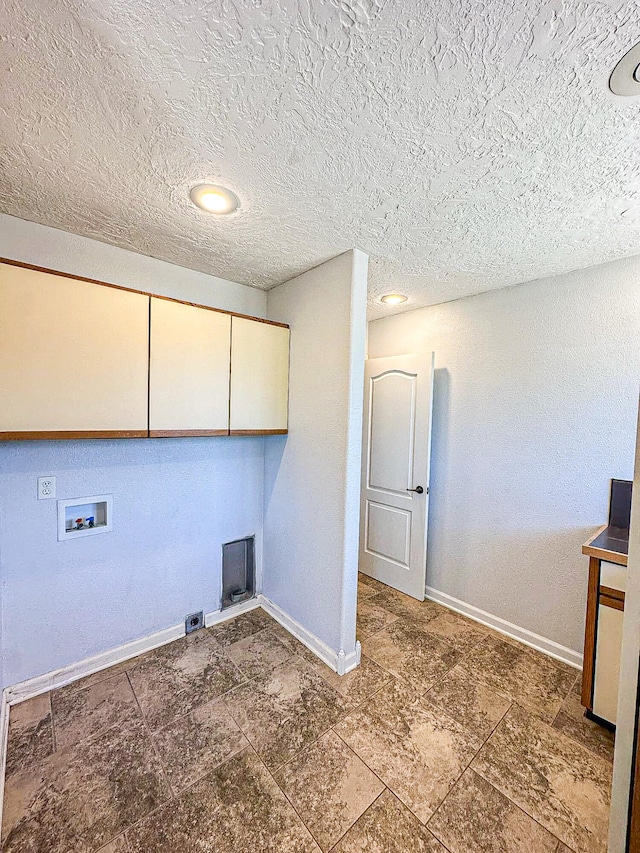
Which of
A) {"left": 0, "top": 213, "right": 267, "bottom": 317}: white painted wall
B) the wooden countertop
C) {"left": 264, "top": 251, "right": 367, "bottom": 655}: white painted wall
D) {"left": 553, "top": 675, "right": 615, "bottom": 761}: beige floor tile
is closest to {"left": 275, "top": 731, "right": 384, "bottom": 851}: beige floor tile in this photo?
{"left": 264, "top": 251, "right": 367, "bottom": 655}: white painted wall

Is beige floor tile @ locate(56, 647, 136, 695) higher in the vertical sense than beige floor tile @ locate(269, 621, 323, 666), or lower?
lower

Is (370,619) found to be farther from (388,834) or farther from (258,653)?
(388,834)

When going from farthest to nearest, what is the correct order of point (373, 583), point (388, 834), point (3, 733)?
point (373, 583) < point (3, 733) < point (388, 834)

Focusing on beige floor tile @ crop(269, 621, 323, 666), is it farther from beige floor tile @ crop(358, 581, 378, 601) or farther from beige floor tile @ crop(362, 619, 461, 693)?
beige floor tile @ crop(358, 581, 378, 601)

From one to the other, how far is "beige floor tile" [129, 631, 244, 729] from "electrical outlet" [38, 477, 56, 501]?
3.64ft

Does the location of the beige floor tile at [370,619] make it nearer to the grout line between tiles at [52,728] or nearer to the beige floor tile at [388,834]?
the beige floor tile at [388,834]

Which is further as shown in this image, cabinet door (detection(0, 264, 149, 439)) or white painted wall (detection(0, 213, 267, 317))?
white painted wall (detection(0, 213, 267, 317))

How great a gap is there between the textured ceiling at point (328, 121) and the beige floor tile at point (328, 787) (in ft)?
7.89

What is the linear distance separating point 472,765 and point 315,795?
0.68 metres

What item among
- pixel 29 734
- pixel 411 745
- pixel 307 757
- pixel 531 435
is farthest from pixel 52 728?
pixel 531 435

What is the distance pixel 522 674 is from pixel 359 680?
0.97 m

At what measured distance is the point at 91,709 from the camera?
5.55 feet

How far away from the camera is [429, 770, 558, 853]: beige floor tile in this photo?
3.87 ft

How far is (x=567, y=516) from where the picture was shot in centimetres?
212
